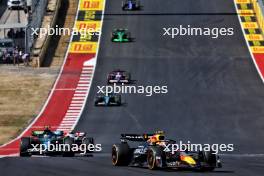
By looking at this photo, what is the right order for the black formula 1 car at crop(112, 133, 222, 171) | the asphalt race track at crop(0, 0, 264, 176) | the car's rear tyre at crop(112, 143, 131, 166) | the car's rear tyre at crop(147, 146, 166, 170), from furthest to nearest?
the asphalt race track at crop(0, 0, 264, 176) → the car's rear tyre at crop(112, 143, 131, 166) → the black formula 1 car at crop(112, 133, 222, 171) → the car's rear tyre at crop(147, 146, 166, 170)

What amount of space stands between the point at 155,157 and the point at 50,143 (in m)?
10.7

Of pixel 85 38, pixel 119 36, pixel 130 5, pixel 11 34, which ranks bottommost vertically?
pixel 119 36

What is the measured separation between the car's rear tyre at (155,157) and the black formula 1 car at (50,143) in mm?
8438

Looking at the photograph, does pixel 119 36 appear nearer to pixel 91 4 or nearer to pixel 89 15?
pixel 89 15

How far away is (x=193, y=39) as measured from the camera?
7612 cm

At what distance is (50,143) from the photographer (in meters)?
38.9

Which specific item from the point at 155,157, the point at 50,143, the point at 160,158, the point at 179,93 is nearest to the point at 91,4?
the point at 179,93

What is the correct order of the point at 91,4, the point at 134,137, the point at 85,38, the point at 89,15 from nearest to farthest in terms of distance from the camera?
1. the point at 134,137
2. the point at 85,38
3. the point at 89,15
4. the point at 91,4

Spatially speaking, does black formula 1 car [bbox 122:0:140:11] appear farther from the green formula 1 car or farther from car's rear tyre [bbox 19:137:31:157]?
car's rear tyre [bbox 19:137:31:157]

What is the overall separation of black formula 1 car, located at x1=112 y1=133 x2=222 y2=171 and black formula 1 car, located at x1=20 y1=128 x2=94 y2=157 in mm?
6992

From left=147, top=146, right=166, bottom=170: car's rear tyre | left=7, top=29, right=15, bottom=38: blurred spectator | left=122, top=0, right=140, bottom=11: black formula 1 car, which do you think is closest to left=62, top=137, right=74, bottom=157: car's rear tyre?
left=147, top=146, right=166, bottom=170: car's rear tyre

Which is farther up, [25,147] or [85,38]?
[85,38]

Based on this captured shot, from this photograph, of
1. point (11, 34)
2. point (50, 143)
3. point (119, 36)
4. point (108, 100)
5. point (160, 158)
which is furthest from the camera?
point (11, 34)

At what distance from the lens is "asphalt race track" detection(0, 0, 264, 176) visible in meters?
31.3
